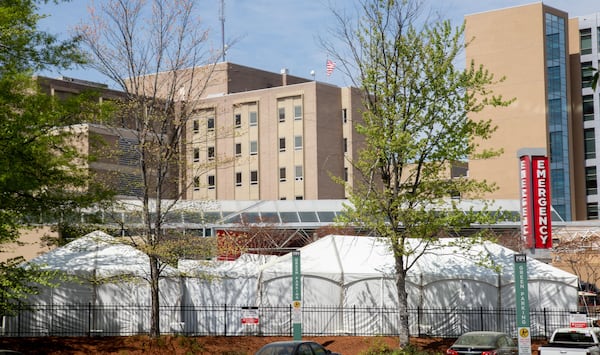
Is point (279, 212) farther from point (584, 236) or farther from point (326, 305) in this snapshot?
point (326, 305)

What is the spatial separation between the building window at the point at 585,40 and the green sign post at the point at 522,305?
80.8 metres

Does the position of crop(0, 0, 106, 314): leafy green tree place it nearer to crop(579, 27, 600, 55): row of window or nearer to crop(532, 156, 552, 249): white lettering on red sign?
crop(532, 156, 552, 249): white lettering on red sign

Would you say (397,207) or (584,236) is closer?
(397,207)

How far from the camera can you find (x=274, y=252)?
2788 inches

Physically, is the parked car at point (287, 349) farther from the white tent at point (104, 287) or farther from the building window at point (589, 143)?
the building window at point (589, 143)

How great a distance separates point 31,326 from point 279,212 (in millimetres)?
42695

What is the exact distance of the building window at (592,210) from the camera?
310 feet

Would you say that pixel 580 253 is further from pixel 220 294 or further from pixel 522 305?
pixel 522 305

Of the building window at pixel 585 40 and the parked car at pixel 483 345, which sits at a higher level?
the building window at pixel 585 40

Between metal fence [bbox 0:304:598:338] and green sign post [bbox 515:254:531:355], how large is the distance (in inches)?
450

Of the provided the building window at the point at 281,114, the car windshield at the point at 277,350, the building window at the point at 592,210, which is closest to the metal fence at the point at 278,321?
the car windshield at the point at 277,350

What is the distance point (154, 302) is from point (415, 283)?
10.2 metres

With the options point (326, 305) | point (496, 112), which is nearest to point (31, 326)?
point (326, 305)

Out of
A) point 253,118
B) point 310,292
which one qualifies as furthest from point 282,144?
point 310,292
